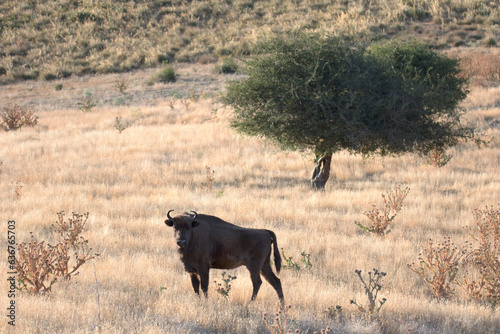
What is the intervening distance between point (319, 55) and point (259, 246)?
7899 mm

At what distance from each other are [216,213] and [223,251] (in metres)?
4.63

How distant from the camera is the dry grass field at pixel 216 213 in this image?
596 centimetres

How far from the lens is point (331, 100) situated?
1282 centimetres

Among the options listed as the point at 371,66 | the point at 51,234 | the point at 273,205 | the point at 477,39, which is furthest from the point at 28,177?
the point at 477,39

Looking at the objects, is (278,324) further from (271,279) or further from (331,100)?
(331,100)

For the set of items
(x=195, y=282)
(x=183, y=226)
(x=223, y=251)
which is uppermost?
(x=183, y=226)

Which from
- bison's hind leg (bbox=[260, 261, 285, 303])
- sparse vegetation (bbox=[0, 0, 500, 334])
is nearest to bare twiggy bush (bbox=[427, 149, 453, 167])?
sparse vegetation (bbox=[0, 0, 500, 334])

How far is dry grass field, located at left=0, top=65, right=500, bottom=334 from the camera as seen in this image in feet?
19.6

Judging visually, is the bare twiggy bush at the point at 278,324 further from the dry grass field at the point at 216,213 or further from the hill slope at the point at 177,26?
the hill slope at the point at 177,26

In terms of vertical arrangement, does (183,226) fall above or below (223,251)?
above

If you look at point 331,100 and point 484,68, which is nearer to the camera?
point 331,100

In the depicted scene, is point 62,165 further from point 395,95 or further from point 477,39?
point 477,39

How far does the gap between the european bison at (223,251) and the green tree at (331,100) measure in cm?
628

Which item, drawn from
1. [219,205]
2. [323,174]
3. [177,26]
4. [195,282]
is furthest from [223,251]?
[177,26]
